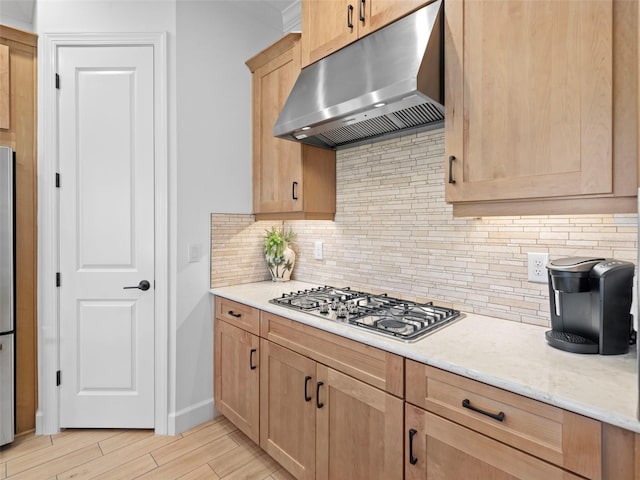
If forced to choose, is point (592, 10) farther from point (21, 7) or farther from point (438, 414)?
point (21, 7)

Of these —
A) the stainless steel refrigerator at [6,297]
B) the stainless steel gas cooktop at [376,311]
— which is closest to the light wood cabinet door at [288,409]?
the stainless steel gas cooktop at [376,311]

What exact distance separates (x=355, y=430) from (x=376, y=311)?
1.69 ft

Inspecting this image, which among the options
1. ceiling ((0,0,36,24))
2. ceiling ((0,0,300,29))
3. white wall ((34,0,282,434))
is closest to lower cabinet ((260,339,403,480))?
white wall ((34,0,282,434))

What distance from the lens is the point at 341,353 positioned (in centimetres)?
149

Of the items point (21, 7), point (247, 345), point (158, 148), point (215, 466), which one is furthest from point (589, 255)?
point (21, 7)

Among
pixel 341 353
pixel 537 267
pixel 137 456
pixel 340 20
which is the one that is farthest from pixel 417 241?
pixel 137 456

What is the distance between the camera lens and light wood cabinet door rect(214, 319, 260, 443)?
199cm

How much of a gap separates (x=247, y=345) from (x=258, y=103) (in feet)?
5.39

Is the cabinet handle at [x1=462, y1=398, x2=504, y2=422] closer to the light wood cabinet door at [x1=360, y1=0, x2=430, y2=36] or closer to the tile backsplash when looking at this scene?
the tile backsplash

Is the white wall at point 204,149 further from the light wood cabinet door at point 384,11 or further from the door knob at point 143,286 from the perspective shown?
the light wood cabinet door at point 384,11

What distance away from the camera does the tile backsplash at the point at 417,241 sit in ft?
4.86

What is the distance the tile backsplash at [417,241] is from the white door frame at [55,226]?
357 mm

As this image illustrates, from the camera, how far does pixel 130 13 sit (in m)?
2.24

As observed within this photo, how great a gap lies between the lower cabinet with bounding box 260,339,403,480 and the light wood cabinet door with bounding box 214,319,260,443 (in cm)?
8
